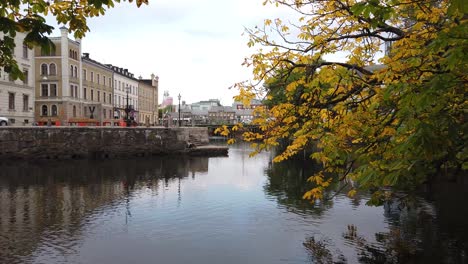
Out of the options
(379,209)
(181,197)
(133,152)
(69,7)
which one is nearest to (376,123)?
(69,7)

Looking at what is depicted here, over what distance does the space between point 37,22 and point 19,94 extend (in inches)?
1807

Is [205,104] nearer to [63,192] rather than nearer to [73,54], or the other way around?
[73,54]

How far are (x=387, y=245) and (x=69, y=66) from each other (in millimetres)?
54348

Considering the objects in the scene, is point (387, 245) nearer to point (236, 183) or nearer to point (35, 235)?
point (35, 235)

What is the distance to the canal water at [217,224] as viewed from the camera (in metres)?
9.66

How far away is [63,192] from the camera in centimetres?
1792

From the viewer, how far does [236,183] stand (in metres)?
20.7

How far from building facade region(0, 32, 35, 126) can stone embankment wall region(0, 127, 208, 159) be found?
11496 mm

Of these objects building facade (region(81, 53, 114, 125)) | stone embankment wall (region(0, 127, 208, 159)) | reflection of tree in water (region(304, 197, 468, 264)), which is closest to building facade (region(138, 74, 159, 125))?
building facade (region(81, 53, 114, 125))

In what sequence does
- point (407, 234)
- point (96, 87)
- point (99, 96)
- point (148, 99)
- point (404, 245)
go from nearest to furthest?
point (404, 245) < point (407, 234) < point (96, 87) < point (99, 96) < point (148, 99)

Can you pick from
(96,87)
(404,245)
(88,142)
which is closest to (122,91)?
(96,87)

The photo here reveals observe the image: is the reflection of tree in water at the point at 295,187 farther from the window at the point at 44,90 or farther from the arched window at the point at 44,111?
the window at the point at 44,90

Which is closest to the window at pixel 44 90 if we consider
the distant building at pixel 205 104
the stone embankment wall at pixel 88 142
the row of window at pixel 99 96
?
the row of window at pixel 99 96

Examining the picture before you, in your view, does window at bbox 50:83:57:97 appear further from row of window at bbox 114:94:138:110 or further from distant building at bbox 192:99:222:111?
distant building at bbox 192:99:222:111
